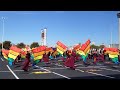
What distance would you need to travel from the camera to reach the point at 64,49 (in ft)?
124
